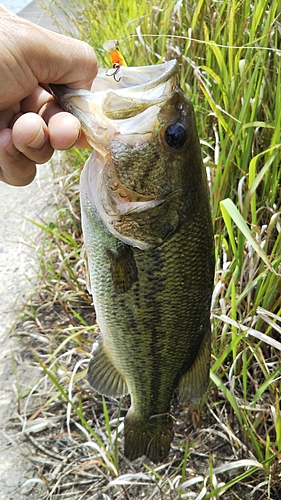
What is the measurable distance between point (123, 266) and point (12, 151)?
0.52m

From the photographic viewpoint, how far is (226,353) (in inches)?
66.1

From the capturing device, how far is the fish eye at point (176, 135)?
3.94 feet

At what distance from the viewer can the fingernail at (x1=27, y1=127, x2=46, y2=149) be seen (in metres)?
1.33

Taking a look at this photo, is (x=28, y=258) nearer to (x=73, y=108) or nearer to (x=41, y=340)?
(x=41, y=340)

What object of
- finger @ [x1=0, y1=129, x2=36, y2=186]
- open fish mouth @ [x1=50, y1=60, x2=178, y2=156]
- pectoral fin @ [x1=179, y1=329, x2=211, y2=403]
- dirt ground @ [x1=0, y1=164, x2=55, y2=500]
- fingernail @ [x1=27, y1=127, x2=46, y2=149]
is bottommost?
dirt ground @ [x1=0, y1=164, x2=55, y2=500]

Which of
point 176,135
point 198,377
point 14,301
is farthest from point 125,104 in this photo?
point 14,301

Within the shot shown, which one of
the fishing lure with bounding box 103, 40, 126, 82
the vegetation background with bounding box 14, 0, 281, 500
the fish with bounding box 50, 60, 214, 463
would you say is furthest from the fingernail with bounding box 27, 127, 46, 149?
the vegetation background with bounding box 14, 0, 281, 500

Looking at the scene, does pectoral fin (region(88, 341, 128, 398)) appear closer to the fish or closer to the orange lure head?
the fish

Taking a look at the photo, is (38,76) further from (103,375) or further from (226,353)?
(226,353)

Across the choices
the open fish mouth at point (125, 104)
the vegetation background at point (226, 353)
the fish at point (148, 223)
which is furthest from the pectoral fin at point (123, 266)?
the vegetation background at point (226, 353)

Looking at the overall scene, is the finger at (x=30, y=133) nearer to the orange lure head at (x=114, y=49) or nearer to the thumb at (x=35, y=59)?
the thumb at (x=35, y=59)

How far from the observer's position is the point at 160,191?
1.25m

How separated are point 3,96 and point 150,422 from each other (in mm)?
1047

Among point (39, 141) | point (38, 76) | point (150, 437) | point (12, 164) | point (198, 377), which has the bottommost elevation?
point (150, 437)
